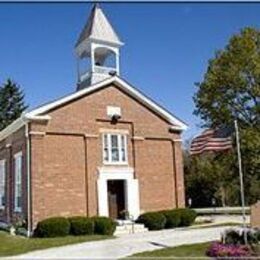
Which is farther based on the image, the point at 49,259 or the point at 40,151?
the point at 40,151

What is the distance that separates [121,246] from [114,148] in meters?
10.2

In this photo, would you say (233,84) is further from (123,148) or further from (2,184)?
(2,184)

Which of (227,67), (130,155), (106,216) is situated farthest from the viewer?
(227,67)

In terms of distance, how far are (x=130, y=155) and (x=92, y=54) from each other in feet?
21.3

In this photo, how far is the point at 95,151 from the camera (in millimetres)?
28797

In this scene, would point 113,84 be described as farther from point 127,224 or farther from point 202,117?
point 202,117

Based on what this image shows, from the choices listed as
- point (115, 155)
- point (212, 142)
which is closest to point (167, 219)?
point (115, 155)

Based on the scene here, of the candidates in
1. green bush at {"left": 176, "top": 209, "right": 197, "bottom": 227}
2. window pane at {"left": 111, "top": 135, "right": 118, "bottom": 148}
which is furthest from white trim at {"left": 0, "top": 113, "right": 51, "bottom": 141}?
green bush at {"left": 176, "top": 209, "right": 197, "bottom": 227}

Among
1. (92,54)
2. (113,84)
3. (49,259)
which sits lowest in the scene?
(49,259)

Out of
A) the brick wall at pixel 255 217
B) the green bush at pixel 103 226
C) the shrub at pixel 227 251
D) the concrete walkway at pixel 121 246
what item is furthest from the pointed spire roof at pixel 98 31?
the shrub at pixel 227 251

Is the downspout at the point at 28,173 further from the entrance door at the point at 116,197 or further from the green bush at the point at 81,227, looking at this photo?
the entrance door at the point at 116,197

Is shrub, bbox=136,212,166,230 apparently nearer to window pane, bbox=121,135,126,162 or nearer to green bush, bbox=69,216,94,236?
window pane, bbox=121,135,126,162

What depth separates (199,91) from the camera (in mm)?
41969

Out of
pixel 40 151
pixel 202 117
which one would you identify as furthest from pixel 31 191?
pixel 202 117
